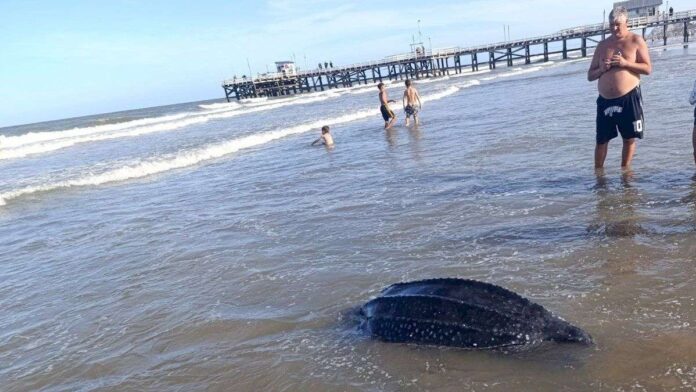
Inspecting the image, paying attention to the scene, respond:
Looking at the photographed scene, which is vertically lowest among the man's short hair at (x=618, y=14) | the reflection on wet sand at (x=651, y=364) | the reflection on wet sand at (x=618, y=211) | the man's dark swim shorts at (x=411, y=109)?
the reflection on wet sand at (x=651, y=364)

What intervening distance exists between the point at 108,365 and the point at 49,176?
13.9m

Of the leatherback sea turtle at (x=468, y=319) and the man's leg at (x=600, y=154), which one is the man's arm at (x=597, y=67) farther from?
the leatherback sea turtle at (x=468, y=319)

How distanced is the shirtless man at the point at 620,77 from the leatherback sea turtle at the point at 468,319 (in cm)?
408

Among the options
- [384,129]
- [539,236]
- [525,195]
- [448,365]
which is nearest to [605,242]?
[539,236]

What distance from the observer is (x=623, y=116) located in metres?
6.13

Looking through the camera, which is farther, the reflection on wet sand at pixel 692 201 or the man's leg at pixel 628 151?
the man's leg at pixel 628 151

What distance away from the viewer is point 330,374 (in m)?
3.17

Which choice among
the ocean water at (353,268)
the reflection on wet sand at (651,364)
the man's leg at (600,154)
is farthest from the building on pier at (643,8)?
the reflection on wet sand at (651,364)

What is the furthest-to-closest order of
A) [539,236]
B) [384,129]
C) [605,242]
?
[384,129] → [539,236] → [605,242]

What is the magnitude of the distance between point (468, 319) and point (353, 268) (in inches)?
73.1

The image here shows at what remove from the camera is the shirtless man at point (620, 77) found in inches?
230

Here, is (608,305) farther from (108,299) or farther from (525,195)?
(108,299)

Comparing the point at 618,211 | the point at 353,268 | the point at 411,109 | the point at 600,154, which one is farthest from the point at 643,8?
the point at 353,268

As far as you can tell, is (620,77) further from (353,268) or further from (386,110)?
(386,110)
